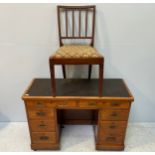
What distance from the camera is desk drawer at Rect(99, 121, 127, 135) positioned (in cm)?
139

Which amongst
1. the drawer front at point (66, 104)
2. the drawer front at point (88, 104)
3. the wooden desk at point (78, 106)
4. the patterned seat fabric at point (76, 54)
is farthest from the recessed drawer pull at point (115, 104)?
the patterned seat fabric at point (76, 54)

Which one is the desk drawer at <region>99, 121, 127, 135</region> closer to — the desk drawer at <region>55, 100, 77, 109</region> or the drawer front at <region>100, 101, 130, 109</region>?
the drawer front at <region>100, 101, 130, 109</region>

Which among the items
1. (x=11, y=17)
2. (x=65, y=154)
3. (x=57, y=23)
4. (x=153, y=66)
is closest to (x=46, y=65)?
(x=57, y=23)

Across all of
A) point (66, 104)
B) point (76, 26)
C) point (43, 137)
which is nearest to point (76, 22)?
point (76, 26)

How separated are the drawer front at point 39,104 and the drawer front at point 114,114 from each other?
435 millimetres

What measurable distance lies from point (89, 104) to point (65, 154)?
58cm

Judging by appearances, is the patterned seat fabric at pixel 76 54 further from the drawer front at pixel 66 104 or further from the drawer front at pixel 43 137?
the drawer front at pixel 43 137

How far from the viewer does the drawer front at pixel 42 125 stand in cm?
139

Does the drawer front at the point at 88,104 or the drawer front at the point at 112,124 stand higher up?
the drawer front at the point at 88,104

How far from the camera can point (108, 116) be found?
1.36 metres

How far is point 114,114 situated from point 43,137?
683mm

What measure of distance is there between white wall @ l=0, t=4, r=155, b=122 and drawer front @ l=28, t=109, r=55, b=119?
466 mm

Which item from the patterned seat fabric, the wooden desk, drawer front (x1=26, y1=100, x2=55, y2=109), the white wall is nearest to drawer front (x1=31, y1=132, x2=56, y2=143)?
the wooden desk

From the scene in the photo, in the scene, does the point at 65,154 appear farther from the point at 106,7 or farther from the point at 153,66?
the point at 106,7
